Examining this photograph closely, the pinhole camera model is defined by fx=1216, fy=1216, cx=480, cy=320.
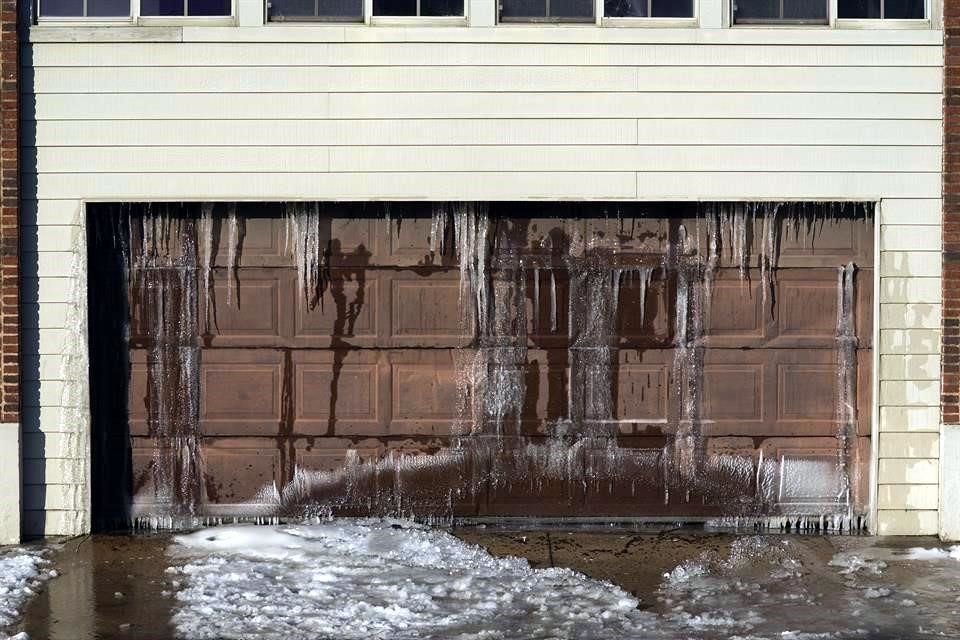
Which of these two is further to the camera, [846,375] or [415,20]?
[846,375]

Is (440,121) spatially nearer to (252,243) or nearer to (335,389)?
(252,243)

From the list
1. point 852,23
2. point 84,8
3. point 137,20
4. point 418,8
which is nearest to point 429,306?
point 418,8

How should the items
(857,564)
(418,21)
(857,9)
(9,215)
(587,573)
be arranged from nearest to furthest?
(587,573)
(857,564)
(9,215)
(418,21)
(857,9)

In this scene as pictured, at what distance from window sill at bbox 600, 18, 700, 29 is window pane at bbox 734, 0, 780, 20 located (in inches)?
14.7

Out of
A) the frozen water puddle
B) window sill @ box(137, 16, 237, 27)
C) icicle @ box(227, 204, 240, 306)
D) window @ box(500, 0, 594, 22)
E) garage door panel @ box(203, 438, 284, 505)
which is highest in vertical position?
window @ box(500, 0, 594, 22)

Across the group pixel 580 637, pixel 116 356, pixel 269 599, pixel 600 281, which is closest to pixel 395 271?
pixel 600 281

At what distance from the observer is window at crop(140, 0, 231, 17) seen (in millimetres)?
9070

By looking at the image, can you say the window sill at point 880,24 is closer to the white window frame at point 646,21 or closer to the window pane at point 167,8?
the white window frame at point 646,21

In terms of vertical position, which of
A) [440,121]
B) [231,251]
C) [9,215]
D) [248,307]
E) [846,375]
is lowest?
[846,375]

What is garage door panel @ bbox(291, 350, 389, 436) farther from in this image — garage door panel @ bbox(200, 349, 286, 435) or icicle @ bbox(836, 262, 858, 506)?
icicle @ bbox(836, 262, 858, 506)

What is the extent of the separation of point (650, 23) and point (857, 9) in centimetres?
157

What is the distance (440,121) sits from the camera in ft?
29.5

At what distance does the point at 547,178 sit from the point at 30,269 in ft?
12.7

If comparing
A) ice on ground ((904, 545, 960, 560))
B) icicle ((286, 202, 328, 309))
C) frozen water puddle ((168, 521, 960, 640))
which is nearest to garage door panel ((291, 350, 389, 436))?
icicle ((286, 202, 328, 309))
